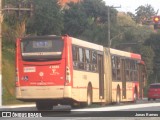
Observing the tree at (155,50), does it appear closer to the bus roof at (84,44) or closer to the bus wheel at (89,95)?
the bus roof at (84,44)

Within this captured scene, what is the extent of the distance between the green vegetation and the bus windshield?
16.4 meters

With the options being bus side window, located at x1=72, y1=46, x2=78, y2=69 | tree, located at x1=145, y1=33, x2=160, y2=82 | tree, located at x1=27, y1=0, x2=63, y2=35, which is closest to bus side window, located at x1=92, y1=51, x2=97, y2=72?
bus side window, located at x1=72, y1=46, x2=78, y2=69

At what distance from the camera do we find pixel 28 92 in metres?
26.8

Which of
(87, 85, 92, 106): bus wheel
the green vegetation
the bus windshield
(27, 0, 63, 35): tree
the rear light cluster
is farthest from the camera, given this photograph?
(27, 0, 63, 35): tree

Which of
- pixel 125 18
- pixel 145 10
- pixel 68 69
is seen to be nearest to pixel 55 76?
pixel 68 69

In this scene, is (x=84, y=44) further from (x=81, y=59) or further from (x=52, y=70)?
(x=52, y=70)

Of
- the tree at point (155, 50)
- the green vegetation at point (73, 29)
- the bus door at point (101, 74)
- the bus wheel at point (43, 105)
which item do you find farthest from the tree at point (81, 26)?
the bus wheel at point (43, 105)

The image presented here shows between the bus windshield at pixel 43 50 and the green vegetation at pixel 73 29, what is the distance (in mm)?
16363

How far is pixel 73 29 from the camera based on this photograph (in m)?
77.5

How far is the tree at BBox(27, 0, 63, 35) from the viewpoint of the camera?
59031 millimetres

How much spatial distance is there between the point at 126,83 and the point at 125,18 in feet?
254

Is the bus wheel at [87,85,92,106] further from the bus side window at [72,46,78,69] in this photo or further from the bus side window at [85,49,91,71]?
the bus side window at [72,46,78,69]

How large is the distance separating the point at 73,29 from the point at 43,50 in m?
50.9

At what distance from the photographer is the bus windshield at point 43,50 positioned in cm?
2662
